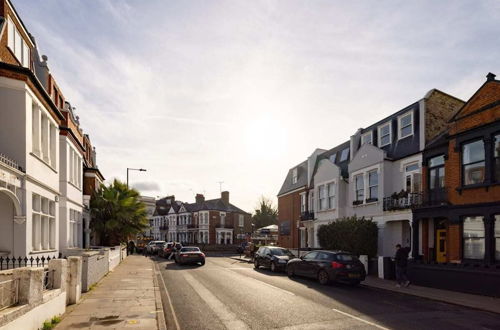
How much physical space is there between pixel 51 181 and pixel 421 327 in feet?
44.0

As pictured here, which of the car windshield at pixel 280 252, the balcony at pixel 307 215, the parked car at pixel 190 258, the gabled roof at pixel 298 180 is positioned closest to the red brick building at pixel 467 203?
the car windshield at pixel 280 252

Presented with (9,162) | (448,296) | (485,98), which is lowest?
(448,296)

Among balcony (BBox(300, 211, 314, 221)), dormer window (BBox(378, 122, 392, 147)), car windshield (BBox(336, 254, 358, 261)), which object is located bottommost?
car windshield (BBox(336, 254, 358, 261))

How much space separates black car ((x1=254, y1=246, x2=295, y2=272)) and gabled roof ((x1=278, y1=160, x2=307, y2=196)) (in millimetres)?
11070

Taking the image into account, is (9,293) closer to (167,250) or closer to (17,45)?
(17,45)

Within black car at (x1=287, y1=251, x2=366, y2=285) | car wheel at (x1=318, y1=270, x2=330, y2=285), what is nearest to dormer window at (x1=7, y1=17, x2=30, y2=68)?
black car at (x1=287, y1=251, x2=366, y2=285)

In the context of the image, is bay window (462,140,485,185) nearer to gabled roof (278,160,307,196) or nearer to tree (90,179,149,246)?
gabled roof (278,160,307,196)

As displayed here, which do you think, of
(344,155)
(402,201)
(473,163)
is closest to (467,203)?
(473,163)

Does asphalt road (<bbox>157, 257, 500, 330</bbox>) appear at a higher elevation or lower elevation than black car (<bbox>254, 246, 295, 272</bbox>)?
higher

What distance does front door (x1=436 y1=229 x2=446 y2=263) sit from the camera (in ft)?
62.0

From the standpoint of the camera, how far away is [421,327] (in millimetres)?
9117

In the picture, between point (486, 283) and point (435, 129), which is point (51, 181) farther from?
point (435, 129)

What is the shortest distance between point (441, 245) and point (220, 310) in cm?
1315

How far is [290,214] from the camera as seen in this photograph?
37938 mm
